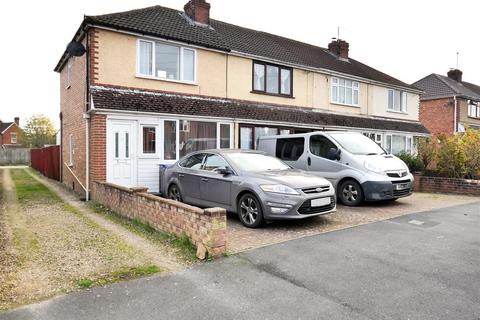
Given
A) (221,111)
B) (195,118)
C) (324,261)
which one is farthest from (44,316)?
(221,111)

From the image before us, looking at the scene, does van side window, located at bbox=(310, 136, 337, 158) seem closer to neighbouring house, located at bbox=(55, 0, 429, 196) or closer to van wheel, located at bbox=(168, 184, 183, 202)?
neighbouring house, located at bbox=(55, 0, 429, 196)

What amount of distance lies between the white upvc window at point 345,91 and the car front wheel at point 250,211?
1260 centimetres

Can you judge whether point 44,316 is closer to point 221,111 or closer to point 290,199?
point 290,199

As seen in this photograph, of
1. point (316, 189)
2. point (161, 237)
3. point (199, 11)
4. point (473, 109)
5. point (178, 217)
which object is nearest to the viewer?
point (178, 217)

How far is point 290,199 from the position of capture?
6.89 meters

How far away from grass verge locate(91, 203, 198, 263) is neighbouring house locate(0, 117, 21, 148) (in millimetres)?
65883

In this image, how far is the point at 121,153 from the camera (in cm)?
1135

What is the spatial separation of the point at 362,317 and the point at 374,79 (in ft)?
62.8

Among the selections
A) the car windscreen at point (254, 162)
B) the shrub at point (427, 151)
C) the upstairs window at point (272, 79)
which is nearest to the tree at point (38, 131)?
the upstairs window at point (272, 79)

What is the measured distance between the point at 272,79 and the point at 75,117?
26.3 ft

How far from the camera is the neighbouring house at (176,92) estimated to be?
1132 centimetres

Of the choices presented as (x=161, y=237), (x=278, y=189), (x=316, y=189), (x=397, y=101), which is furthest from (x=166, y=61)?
(x=397, y=101)

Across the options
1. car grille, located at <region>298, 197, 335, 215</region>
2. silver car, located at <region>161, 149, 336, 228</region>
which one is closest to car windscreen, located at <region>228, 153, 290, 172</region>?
silver car, located at <region>161, 149, 336, 228</region>

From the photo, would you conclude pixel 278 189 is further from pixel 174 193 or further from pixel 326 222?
pixel 174 193
